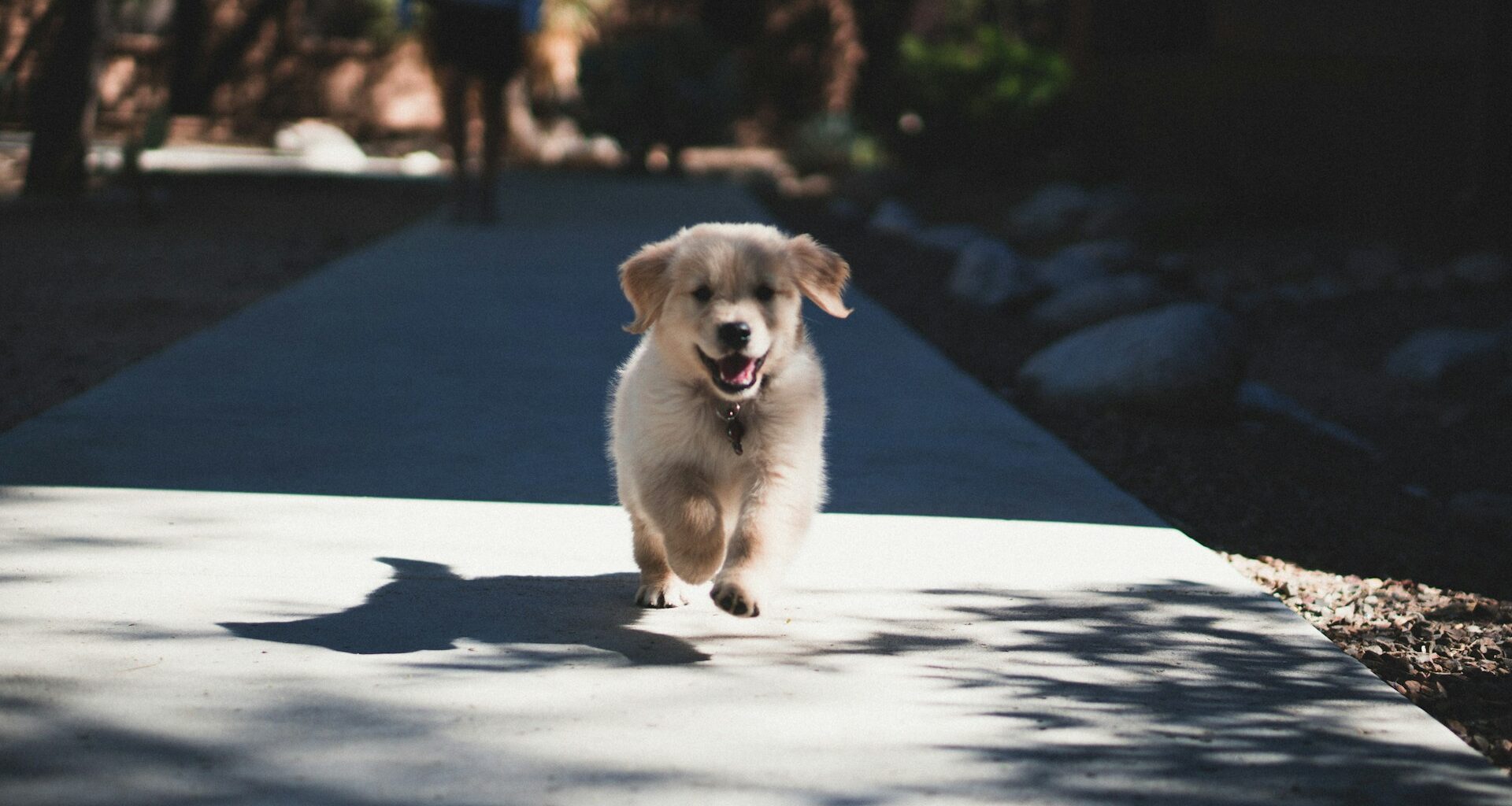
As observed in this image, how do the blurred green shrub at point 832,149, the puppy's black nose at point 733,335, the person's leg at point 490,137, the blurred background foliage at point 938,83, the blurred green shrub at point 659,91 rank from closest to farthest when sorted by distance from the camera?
1. the puppy's black nose at point 733,335
2. the person's leg at point 490,137
3. the blurred background foliage at point 938,83
4. the blurred green shrub at point 659,91
5. the blurred green shrub at point 832,149

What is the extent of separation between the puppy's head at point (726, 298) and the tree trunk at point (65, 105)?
38.3 feet

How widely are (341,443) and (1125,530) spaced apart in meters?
3.01

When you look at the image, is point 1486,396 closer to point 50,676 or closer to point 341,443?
point 341,443

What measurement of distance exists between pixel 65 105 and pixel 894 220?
7883mm

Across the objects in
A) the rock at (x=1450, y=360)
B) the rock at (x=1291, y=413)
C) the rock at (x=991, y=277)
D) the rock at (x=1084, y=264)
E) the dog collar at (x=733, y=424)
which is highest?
the rock at (x=1084, y=264)

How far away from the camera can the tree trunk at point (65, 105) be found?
14.6 m

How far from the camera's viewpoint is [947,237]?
15.8 meters

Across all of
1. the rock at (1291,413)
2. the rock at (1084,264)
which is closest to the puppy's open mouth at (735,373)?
the rock at (1291,413)

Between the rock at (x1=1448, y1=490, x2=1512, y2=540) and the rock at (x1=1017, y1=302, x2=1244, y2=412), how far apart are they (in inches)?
43.9

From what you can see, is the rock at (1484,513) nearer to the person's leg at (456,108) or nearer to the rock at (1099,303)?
the rock at (1099,303)

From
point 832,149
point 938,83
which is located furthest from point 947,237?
point 832,149

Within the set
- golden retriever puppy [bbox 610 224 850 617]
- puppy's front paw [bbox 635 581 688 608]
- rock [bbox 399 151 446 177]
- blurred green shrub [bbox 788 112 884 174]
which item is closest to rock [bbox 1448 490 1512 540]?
golden retriever puppy [bbox 610 224 850 617]

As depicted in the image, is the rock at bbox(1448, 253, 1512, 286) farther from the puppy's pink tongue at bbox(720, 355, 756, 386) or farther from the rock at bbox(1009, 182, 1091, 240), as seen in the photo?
the puppy's pink tongue at bbox(720, 355, 756, 386)

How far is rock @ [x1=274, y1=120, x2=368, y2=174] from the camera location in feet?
76.4
